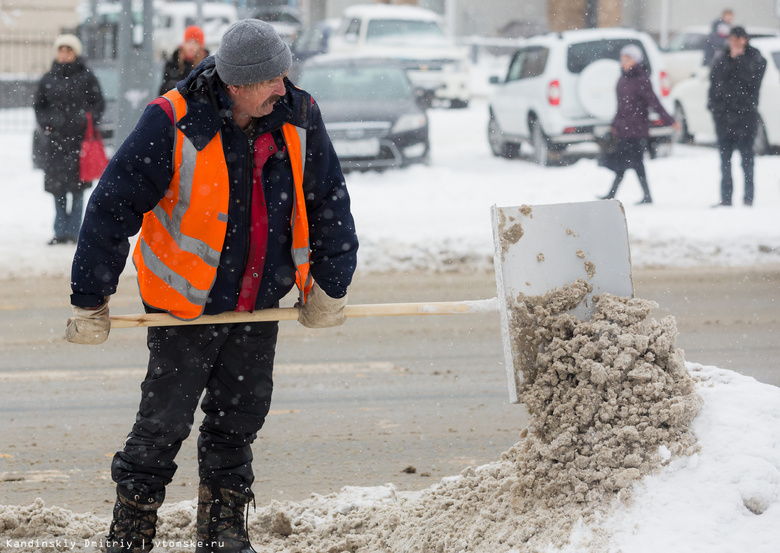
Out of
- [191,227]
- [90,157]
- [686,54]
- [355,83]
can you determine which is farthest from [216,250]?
[686,54]

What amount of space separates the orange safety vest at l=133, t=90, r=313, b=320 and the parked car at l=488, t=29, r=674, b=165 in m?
10.5

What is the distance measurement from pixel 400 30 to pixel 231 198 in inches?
684

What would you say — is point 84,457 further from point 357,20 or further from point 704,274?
point 357,20

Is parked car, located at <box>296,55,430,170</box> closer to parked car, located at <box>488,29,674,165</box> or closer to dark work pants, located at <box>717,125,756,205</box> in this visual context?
parked car, located at <box>488,29,674,165</box>

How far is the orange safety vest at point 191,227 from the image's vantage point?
2.79 metres

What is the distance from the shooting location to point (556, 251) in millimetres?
3266

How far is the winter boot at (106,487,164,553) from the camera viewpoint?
300 cm

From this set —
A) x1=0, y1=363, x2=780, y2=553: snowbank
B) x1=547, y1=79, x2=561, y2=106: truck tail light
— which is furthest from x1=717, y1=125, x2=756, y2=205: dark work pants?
x1=0, y1=363, x2=780, y2=553: snowbank

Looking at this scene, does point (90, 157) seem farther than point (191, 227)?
Yes

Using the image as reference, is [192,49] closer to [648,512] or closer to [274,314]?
[274,314]

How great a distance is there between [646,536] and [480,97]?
73.4 ft

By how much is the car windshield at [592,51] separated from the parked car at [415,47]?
240 inches

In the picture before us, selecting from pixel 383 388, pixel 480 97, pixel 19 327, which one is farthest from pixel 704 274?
pixel 480 97

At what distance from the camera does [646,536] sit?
2.61m
